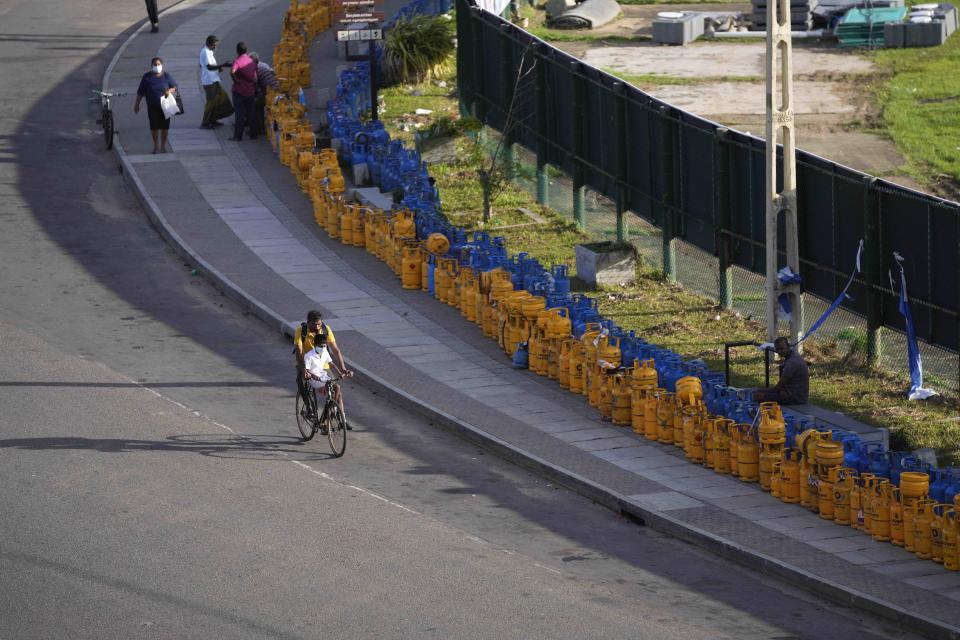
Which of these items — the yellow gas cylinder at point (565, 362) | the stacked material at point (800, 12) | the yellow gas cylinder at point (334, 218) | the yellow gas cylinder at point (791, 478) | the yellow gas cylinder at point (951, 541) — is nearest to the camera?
the yellow gas cylinder at point (951, 541)

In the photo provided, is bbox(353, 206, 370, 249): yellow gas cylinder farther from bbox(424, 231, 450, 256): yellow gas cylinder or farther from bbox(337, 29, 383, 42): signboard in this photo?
bbox(337, 29, 383, 42): signboard

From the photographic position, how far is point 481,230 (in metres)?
27.1

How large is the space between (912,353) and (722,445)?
3646 mm

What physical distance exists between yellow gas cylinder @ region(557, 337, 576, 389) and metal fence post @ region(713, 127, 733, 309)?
164 inches

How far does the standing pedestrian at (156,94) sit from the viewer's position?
29688 mm

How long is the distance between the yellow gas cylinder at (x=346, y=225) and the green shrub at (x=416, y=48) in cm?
1004

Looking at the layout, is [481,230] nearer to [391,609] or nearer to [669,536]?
[669,536]

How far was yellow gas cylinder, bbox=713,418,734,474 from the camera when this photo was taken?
1695 centimetres

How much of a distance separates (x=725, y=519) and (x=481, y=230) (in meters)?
12.1

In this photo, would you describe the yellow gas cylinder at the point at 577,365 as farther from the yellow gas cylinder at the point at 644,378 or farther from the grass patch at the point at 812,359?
the grass patch at the point at 812,359

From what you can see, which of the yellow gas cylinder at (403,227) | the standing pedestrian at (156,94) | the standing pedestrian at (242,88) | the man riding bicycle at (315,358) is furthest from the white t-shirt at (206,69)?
the man riding bicycle at (315,358)

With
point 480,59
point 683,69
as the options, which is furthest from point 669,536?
point 683,69

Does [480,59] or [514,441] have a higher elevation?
[480,59]

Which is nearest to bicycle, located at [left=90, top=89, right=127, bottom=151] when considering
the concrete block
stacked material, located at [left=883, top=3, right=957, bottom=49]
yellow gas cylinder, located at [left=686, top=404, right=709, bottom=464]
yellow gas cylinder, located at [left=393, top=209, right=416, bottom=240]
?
yellow gas cylinder, located at [left=393, top=209, right=416, bottom=240]
